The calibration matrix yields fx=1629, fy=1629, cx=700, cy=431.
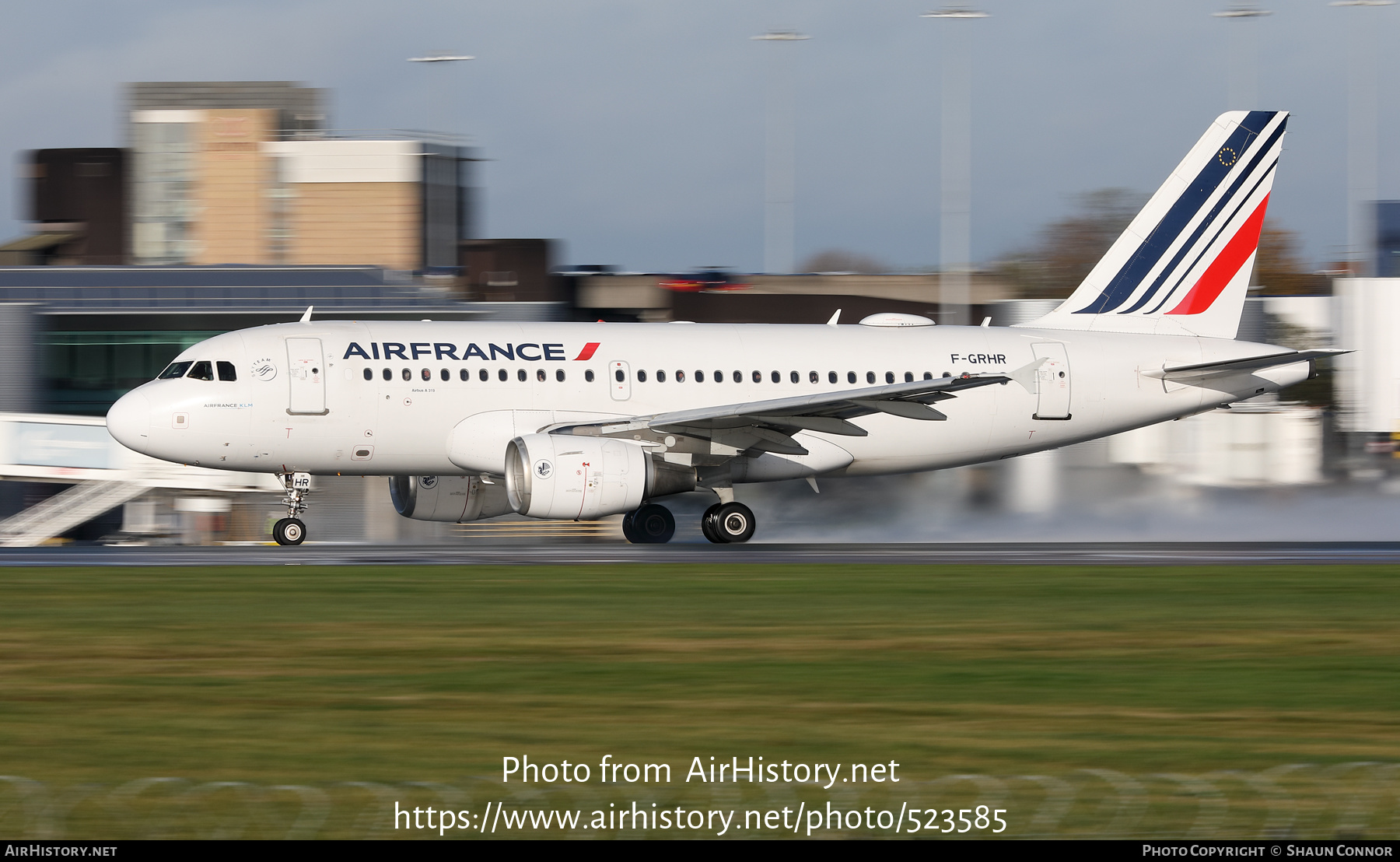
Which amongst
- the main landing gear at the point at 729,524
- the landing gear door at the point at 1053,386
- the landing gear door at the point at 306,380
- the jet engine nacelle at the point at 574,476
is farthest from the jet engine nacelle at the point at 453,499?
the landing gear door at the point at 1053,386

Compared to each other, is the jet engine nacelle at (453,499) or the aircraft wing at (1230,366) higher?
the aircraft wing at (1230,366)

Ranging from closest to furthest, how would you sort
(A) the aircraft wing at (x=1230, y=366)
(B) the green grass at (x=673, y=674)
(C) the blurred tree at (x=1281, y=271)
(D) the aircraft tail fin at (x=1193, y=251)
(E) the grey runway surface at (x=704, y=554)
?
1. (B) the green grass at (x=673, y=674)
2. (E) the grey runway surface at (x=704, y=554)
3. (A) the aircraft wing at (x=1230, y=366)
4. (D) the aircraft tail fin at (x=1193, y=251)
5. (C) the blurred tree at (x=1281, y=271)

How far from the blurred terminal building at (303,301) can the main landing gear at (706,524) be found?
3.95 meters

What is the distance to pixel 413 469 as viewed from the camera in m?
26.5

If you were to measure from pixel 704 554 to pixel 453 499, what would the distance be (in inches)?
209

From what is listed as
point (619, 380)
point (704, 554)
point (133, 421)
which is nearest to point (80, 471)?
point (133, 421)

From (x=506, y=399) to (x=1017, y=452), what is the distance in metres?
9.45

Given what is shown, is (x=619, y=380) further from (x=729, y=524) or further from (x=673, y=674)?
(x=673, y=674)

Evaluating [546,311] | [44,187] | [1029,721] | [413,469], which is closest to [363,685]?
[1029,721]

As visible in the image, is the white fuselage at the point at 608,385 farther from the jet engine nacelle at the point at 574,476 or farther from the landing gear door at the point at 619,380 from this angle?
the jet engine nacelle at the point at 574,476

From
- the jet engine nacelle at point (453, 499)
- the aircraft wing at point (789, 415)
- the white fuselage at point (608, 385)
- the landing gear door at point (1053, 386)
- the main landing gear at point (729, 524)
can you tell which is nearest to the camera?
the aircraft wing at point (789, 415)

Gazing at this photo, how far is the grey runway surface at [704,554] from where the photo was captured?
22.8 metres

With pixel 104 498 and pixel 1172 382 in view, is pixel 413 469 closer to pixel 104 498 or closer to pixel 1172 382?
Result: pixel 104 498

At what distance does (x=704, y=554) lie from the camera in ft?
80.8
